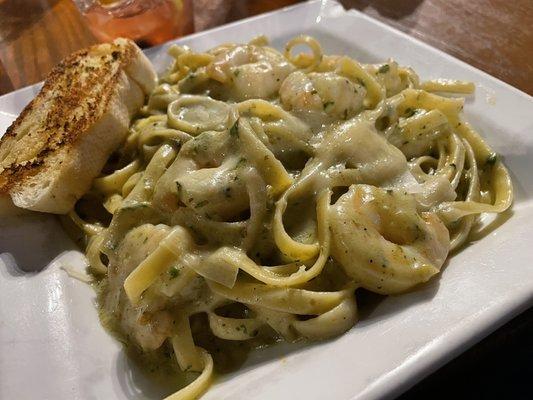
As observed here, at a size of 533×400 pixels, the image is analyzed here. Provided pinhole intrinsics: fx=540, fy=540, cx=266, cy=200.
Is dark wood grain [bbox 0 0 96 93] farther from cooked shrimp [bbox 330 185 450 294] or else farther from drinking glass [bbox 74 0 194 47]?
cooked shrimp [bbox 330 185 450 294]

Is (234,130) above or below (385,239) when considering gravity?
above

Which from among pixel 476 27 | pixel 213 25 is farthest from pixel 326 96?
pixel 213 25

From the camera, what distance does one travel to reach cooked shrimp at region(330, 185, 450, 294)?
176 cm

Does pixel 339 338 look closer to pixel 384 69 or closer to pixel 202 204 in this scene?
pixel 202 204

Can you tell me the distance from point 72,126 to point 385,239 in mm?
1542

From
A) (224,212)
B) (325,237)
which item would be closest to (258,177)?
(224,212)

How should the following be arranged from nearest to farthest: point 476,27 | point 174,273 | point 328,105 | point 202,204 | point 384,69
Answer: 1. point 174,273
2. point 202,204
3. point 328,105
4. point 384,69
5. point 476,27

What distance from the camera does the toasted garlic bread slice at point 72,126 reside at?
2.35m

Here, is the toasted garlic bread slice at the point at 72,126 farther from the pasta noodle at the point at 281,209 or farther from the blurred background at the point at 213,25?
the blurred background at the point at 213,25

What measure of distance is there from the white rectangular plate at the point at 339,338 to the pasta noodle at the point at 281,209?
0.08m

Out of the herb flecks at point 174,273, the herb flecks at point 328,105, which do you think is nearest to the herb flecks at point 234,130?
the herb flecks at point 328,105

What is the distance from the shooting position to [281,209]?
198 cm

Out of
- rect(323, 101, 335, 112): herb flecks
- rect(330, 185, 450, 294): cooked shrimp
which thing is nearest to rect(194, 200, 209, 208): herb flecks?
rect(330, 185, 450, 294): cooked shrimp

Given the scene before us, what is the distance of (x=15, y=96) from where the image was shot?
117 inches
